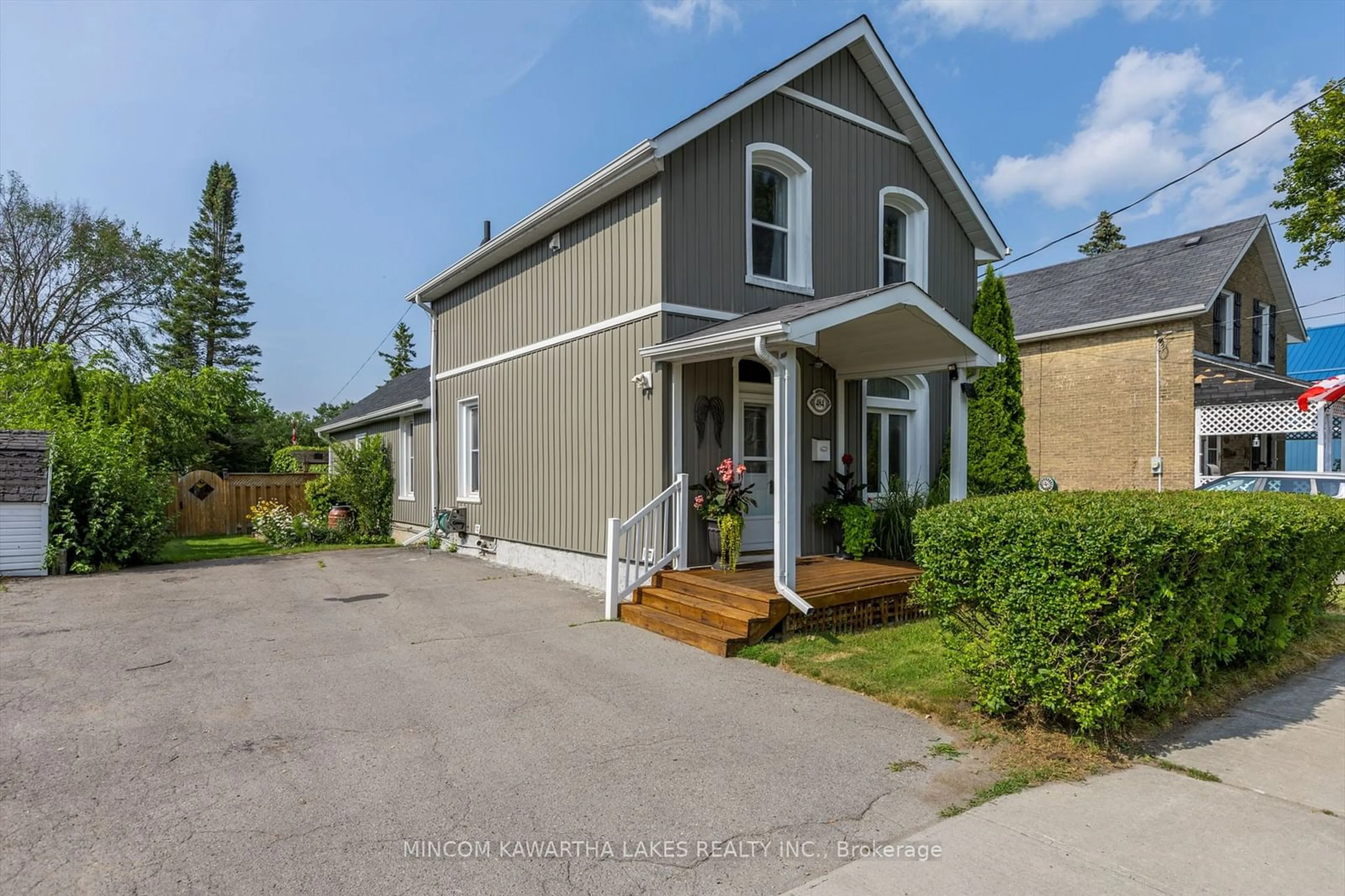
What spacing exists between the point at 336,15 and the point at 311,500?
1090cm

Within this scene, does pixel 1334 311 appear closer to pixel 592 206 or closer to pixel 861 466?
pixel 861 466

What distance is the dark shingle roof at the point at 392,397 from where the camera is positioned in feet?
53.8

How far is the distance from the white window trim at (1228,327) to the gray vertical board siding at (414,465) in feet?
60.1

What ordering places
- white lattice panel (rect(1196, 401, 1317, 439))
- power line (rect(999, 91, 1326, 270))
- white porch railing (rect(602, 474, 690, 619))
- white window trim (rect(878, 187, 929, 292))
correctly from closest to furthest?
white porch railing (rect(602, 474, 690, 619)) → white window trim (rect(878, 187, 929, 292)) → power line (rect(999, 91, 1326, 270)) → white lattice panel (rect(1196, 401, 1317, 439))

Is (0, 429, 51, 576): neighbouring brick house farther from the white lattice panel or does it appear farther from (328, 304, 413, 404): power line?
the white lattice panel

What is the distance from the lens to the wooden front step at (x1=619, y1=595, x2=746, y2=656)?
247 inches

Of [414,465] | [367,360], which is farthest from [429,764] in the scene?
[367,360]

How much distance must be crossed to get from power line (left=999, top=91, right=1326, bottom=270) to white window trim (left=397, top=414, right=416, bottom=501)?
12.3 metres

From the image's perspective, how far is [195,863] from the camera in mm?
2916

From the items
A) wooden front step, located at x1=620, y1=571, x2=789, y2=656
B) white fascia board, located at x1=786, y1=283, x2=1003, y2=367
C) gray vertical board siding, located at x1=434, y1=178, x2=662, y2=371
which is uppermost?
gray vertical board siding, located at x1=434, y1=178, x2=662, y2=371

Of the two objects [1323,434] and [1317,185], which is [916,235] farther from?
[1317,185]

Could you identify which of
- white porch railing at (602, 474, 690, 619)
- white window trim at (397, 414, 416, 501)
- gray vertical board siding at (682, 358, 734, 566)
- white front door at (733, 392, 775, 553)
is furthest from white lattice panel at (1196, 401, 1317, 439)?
white window trim at (397, 414, 416, 501)

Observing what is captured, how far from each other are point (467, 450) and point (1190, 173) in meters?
14.0

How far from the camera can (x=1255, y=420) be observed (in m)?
14.6
